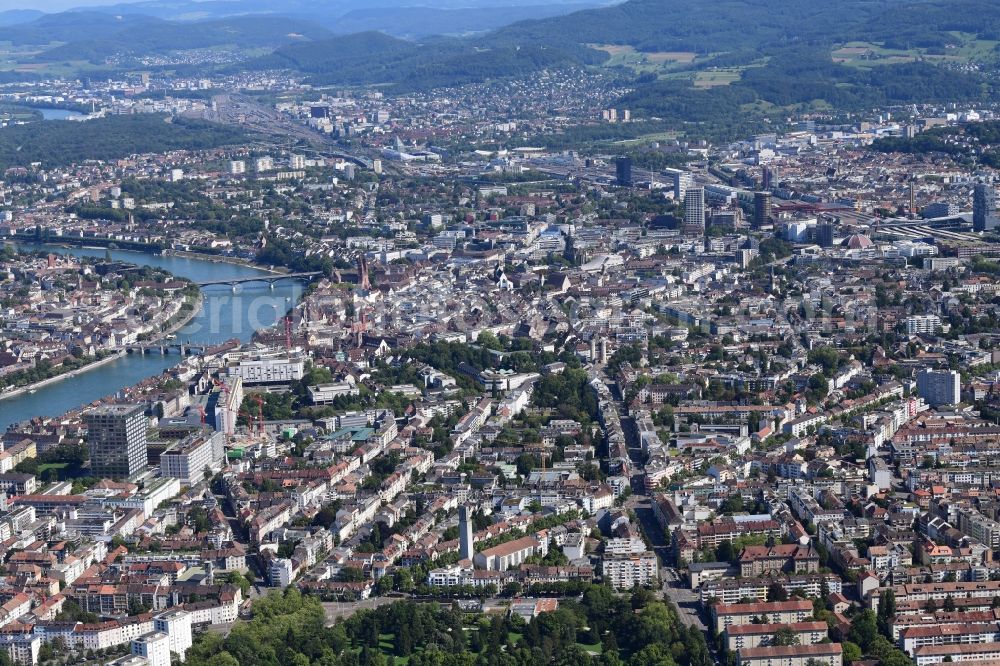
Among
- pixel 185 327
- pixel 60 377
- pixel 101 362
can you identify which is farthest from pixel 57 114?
pixel 60 377

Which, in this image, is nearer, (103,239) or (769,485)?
(769,485)

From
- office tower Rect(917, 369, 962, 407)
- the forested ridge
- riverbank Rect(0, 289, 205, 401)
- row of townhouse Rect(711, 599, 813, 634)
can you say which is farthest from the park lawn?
the forested ridge

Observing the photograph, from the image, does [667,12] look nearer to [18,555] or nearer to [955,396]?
[955,396]

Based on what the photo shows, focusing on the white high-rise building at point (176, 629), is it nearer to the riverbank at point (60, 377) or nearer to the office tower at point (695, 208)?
the riverbank at point (60, 377)

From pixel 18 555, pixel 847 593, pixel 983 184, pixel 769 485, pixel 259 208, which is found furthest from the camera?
pixel 259 208

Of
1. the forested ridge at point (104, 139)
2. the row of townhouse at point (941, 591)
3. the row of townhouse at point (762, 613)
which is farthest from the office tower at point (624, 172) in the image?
the row of townhouse at point (762, 613)

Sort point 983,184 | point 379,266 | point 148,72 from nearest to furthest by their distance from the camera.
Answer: point 379,266 → point 983,184 → point 148,72

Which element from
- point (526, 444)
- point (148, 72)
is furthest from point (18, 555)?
point (148, 72)
